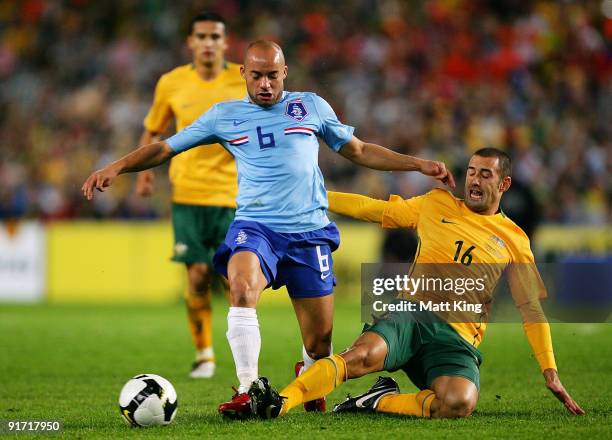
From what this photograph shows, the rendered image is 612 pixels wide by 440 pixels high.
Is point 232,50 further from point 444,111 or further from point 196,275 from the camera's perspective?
point 196,275

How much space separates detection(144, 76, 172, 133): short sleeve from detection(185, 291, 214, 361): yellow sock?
4.53 feet

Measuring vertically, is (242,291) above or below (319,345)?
above

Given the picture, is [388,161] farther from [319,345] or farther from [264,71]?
[319,345]

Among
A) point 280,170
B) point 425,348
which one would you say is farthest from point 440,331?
point 280,170

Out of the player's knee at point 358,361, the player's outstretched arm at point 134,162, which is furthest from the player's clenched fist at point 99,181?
the player's knee at point 358,361

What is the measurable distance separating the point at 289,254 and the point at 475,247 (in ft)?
3.50

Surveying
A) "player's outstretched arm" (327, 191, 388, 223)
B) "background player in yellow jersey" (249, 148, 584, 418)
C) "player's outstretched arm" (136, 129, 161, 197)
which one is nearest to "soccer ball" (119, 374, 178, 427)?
"background player in yellow jersey" (249, 148, 584, 418)

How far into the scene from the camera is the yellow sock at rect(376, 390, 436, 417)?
19.2 feet

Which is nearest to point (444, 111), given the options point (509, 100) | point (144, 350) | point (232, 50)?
point (509, 100)

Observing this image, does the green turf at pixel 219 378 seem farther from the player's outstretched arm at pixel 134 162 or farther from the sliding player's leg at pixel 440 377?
the player's outstretched arm at pixel 134 162

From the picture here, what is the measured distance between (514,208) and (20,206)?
7.35 m

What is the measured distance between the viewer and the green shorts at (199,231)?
8453mm

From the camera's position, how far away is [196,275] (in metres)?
8.49

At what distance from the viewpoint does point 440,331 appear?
19.8 ft
